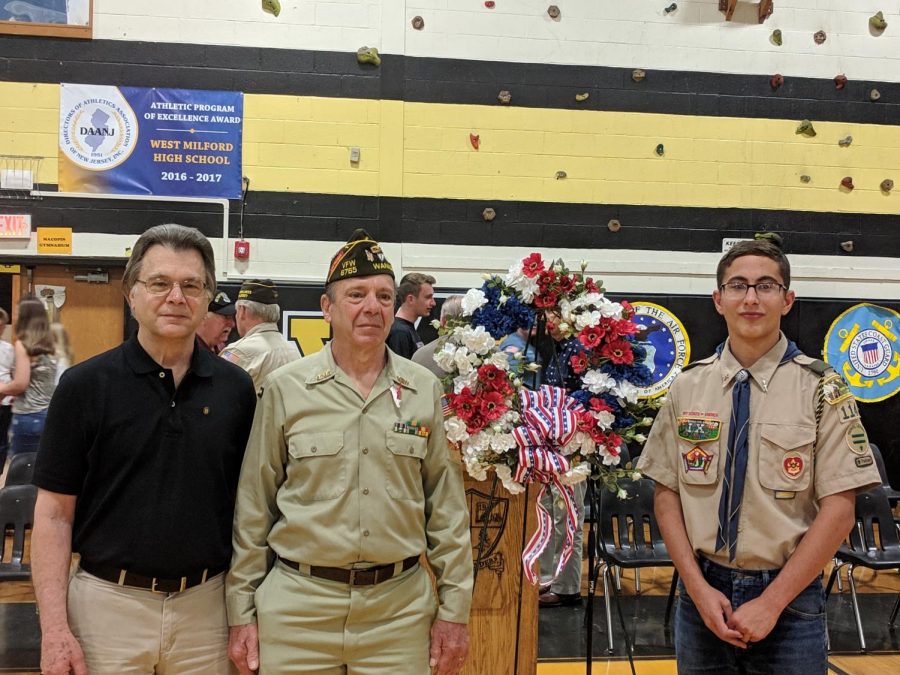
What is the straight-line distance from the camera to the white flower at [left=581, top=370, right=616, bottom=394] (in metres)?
2.64

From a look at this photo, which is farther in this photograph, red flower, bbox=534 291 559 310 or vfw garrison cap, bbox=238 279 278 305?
vfw garrison cap, bbox=238 279 278 305

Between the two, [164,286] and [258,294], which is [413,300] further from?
[164,286]

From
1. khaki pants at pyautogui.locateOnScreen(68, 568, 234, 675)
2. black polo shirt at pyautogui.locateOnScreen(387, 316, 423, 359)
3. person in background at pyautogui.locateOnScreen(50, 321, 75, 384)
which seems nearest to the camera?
khaki pants at pyautogui.locateOnScreen(68, 568, 234, 675)

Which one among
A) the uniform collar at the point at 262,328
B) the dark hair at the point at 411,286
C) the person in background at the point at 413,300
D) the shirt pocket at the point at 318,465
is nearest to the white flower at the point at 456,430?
the shirt pocket at the point at 318,465

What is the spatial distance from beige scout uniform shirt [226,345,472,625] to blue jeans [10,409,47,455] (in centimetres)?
391

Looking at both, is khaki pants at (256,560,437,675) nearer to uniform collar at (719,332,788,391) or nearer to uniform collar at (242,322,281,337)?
uniform collar at (719,332,788,391)

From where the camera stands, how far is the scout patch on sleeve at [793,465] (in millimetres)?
1991

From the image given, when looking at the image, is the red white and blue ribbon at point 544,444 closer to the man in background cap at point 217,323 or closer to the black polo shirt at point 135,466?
the black polo shirt at point 135,466

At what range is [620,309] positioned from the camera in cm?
274

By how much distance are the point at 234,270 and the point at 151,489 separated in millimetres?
4642

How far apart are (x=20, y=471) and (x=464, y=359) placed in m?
3.24

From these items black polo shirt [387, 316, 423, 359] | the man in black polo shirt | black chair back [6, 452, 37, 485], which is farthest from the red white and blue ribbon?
black chair back [6, 452, 37, 485]

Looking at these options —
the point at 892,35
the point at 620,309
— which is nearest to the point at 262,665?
the point at 620,309

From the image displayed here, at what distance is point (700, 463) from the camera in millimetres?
2113
